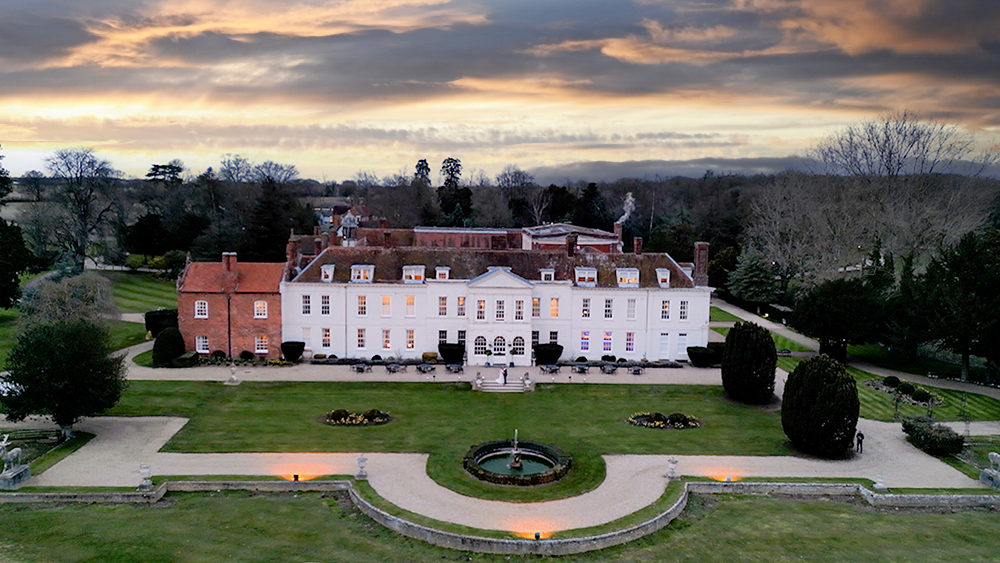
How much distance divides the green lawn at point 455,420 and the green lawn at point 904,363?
15.3 metres

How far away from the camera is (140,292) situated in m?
64.7

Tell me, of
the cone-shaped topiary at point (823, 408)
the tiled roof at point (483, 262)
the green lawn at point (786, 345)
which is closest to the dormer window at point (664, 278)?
the tiled roof at point (483, 262)

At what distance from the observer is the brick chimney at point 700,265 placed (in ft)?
148

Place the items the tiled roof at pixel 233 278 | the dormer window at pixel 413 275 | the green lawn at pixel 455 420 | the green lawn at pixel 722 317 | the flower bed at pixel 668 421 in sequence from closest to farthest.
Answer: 1. the green lawn at pixel 455 420
2. the flower bed at pixel 668 421
3. the tiled roof at pixel 233 278
4. the dormer window at pixel 413 275
5. the green lawn at pixel 722 317

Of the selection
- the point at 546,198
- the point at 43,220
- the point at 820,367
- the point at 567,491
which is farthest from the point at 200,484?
the point at 546,198

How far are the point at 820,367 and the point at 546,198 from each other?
238 feet

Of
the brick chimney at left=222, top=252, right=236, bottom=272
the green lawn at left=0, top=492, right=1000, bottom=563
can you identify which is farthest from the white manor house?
the green lawn at left=0, top=492, right=1000, bottom=563

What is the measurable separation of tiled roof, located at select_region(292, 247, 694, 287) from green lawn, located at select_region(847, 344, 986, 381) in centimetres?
1428

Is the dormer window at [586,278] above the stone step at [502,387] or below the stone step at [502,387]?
above

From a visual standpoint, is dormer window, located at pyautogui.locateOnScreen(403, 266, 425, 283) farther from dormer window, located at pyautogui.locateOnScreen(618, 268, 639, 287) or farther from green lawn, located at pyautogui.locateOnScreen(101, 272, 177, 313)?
green lawn, located at pyautogui.locateOnScreen(101, 272, 177, 313)

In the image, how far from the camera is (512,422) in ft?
110

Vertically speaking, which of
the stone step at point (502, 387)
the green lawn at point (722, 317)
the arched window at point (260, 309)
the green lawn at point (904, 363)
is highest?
the arched window at point (260, 309)

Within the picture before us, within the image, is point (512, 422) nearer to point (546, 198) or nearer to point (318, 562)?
point (318, 562)

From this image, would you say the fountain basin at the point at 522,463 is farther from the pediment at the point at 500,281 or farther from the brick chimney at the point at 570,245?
the brick chimney at the point at 570,245
